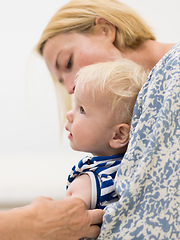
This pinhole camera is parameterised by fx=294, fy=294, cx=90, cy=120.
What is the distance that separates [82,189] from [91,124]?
0.60 ft

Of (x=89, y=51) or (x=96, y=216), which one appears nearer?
(x=96, y=216)

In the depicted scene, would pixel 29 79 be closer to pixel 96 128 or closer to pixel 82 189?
pixel 96 128

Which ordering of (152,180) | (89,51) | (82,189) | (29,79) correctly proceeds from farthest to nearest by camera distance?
(29,79)
(89,51)
(82,189)
(152,180)

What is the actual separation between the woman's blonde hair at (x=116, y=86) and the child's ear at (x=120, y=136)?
18 mm

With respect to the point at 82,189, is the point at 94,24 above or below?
above

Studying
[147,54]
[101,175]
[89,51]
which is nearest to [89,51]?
[89,51]

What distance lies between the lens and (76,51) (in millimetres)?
1309

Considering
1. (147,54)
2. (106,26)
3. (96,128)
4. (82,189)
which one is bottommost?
(82,189)

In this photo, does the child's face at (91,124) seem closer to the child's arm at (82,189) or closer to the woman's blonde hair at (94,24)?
the child's arm at (82,189)

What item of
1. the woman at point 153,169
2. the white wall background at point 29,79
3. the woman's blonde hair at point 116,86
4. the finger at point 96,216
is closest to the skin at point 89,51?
the woman's blonde hair at point 116,86

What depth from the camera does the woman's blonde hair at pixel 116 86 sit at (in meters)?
0.79

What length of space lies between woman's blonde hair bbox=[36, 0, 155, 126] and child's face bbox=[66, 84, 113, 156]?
1.90 ft

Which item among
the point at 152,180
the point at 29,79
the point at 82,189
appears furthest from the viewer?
the point at 29,79

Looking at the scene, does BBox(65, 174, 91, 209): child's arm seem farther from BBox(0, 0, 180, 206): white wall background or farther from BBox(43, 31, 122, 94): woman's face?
BBox(0, 0, 180, 206): white wall background
